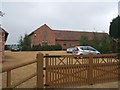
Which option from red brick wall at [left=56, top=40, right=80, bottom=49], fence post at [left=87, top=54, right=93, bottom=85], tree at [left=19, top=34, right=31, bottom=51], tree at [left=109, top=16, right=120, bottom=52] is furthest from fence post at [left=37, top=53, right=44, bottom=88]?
red brick wall at [left=56, top=40, right=80, bottom=49]

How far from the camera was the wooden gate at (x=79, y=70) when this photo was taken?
328 inches

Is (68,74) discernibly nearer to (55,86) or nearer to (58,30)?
(55,86)

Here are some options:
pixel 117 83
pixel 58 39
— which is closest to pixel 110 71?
pixel 117 83

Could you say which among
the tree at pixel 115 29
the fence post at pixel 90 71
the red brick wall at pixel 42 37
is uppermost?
Answer: the red brick wall at pixel 42 37

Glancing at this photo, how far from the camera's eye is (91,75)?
9062mm

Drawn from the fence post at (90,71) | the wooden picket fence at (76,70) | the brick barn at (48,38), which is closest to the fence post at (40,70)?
the wooden picket fence at (76,70)

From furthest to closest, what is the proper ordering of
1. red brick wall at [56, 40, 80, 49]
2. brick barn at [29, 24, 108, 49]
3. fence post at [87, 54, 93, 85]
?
red brick wall at [56, 40, 80, 49] → brick barn at [29, 24, 108, 49] → fence post at [87, 54, 93, 85]

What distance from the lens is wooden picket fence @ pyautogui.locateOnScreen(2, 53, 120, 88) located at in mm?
8242

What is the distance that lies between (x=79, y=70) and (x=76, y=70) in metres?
0.12

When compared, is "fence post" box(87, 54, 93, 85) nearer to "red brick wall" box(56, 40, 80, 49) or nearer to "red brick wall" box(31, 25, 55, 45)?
"red brick wall" box(56, 40, 80, 49)

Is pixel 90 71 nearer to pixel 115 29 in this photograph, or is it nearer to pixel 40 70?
pixel 40 70

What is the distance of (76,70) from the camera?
8820 millimetres

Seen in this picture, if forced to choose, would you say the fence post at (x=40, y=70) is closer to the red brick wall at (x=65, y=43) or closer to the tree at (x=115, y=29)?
the tree at (x=115, y=29)

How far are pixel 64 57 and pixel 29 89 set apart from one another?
6.10 feet
